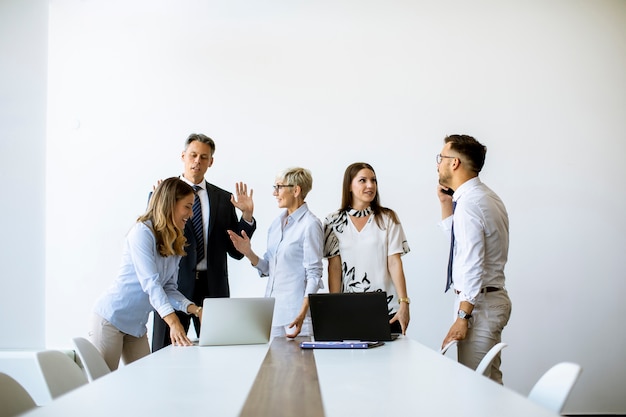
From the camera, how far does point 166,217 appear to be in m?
3.70

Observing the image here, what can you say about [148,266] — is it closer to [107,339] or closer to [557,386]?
[107,339]

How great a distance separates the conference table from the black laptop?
35cm

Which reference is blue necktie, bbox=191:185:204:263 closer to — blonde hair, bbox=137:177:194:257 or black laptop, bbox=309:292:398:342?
blonde hair, bbox=137:177:194:257

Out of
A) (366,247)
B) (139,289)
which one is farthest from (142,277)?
(366,247)

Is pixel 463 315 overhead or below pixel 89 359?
overhead

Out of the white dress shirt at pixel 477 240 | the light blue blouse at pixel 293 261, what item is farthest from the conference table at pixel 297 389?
the light blue blouse at pixel 293 261

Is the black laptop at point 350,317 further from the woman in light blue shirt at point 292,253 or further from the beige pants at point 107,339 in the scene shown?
→ the beige pants at point 107,339

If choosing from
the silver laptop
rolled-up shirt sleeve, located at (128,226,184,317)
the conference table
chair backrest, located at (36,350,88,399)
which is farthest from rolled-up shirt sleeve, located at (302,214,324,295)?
chair backrest, located at (36,350,88,399)

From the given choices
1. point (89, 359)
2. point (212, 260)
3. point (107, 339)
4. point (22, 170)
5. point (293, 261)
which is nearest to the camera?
point (89, 359)

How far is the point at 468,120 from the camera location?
6.41 metres

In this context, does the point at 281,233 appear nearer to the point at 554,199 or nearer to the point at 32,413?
the point at 32,413

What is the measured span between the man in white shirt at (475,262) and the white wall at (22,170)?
3994 millimetres

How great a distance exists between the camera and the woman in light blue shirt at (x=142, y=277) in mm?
3598

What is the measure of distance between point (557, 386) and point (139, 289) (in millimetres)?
2280
